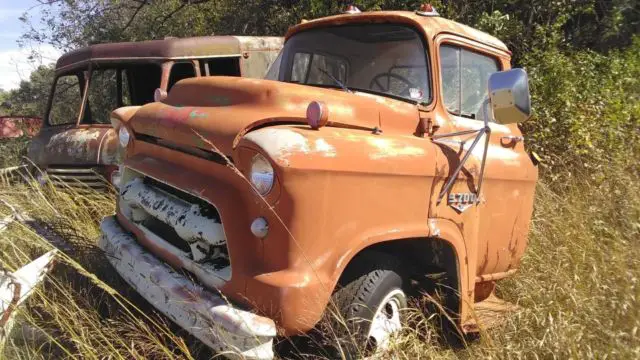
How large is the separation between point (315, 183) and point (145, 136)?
1491 millimetres

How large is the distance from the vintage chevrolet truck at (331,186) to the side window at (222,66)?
10.9ft

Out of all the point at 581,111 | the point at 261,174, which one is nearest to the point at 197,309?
the point at 261,174

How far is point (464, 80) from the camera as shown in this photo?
139 inches

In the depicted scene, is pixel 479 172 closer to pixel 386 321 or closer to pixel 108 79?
pixel 386 321

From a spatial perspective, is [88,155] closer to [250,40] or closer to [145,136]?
[250,40]

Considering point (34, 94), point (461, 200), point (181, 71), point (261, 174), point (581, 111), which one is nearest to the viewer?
point (261, 174)

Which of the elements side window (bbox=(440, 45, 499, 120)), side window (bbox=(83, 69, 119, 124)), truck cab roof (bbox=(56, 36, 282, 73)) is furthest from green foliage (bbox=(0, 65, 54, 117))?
side window (bbox=(440, 45, 499, 120))

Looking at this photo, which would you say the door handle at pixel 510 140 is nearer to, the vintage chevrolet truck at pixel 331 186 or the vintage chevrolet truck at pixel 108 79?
the vintage chevrolet truck at pixel 331 186

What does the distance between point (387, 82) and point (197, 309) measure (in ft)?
5.83

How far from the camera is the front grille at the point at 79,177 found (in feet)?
19.8

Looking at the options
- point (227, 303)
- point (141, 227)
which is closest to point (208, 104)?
point (141, 227)

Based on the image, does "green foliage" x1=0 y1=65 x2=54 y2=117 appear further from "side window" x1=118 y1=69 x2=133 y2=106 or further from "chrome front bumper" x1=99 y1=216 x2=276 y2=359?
"chrome front bumper" x1=99 y1=216 x2=276 y2=359

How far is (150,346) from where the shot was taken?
2.84 m

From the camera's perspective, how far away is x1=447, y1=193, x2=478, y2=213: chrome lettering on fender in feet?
9.87
